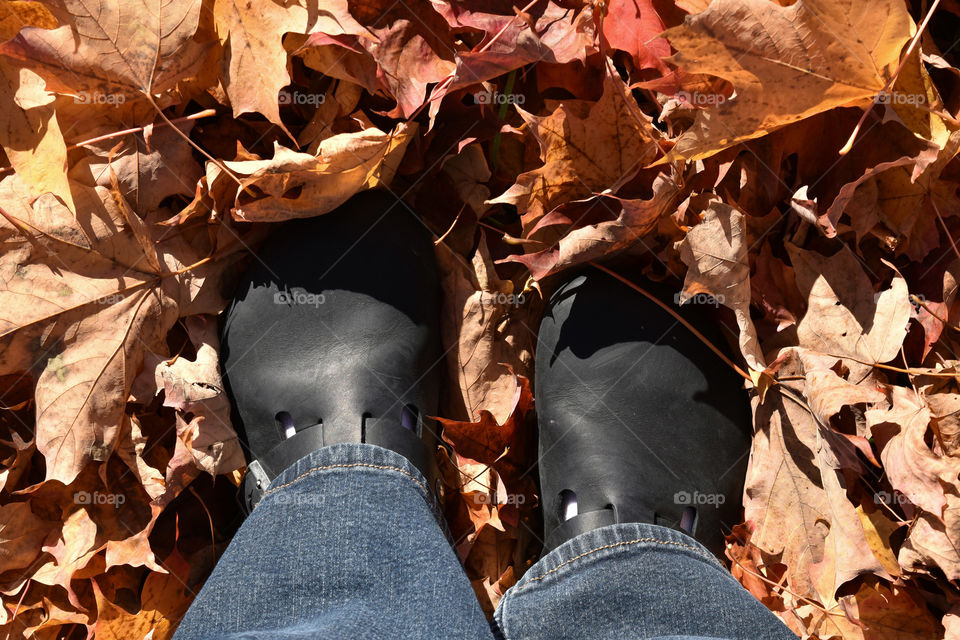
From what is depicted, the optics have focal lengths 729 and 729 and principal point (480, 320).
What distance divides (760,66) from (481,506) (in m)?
0.81

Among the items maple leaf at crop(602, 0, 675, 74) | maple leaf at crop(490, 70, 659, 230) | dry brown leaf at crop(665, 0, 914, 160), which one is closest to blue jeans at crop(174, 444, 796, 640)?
maple leaf at crop(490, 70, 659, 230)

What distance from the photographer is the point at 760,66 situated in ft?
3.24

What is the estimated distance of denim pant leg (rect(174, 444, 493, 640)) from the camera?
0.82 m

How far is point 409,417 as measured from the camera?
1.24m

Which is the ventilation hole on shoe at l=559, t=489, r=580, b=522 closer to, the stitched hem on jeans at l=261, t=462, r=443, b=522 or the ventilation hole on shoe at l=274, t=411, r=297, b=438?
the stitched hem on jeans at l=261, t=462, r=443, b=522

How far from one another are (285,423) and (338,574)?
442mm

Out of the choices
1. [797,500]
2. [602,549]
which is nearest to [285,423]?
[602,549]

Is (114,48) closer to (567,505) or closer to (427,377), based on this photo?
(427,377)

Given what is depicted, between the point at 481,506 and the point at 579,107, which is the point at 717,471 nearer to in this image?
the point at 481,506

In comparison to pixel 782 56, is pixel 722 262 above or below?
below

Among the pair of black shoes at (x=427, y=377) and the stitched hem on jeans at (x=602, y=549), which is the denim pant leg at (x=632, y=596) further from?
the pair of black shoes at (x=427, y=377)

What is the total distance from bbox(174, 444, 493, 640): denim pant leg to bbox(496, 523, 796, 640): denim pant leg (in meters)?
0.10

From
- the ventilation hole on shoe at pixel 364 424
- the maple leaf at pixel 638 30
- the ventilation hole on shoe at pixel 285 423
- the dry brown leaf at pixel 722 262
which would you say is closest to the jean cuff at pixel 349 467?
the ventilation hole on shoe at pixel 364 424

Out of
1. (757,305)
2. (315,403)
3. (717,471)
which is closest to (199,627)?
(315,403)
